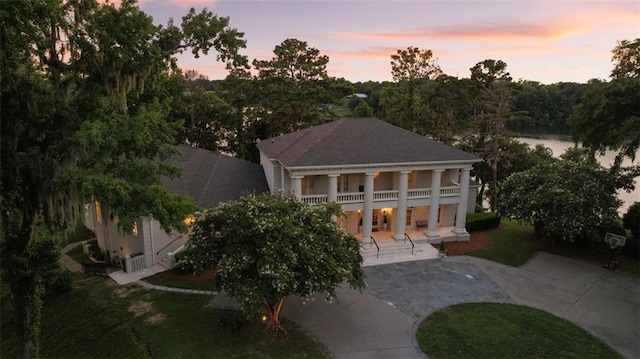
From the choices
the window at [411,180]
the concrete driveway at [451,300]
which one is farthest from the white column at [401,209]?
the concrete driveway at [451,300]

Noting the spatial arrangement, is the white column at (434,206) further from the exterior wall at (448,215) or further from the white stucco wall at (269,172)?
the white stucco wall at (269,172)

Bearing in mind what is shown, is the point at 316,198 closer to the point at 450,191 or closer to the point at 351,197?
the point at 351,197

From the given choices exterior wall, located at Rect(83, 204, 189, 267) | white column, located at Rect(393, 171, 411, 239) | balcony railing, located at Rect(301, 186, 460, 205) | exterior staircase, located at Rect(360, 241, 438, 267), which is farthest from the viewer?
white column, located at Rect(393, 171, 411, 239)

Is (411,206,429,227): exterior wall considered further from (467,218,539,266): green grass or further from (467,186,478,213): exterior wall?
(467,186,478,213): exterior wall

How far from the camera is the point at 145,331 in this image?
53.0ft

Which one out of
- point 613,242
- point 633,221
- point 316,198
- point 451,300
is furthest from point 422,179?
point 633,221

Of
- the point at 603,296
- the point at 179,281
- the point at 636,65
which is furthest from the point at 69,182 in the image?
the point at 636,65

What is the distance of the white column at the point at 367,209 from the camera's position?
1000 inches

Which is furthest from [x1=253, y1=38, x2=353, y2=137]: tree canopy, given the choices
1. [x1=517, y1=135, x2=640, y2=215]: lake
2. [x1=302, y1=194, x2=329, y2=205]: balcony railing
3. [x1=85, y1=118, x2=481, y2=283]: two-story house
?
[x1=517, y1=135, x2=640, y2=215]: lake

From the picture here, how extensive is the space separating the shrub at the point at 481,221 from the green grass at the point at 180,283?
19.4m

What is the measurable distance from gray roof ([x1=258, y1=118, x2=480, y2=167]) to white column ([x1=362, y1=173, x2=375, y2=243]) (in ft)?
4.84

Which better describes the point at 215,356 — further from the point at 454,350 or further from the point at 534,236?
the point at 534,236

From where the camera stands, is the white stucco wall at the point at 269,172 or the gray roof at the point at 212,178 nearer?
the gray roof at the point at 212,178

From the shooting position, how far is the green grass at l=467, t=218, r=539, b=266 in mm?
25016
